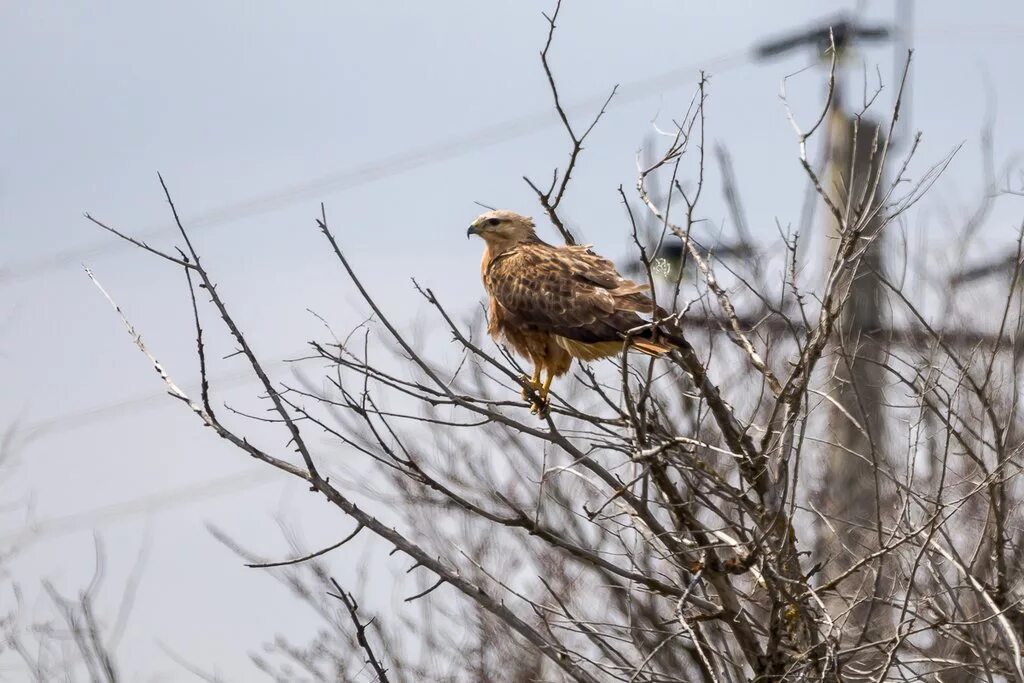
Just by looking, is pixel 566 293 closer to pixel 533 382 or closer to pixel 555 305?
pixel 555 305

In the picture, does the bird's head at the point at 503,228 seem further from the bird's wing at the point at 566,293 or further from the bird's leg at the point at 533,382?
the bird's leg at the point at 533,382

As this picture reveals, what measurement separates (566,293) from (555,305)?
100 millimetres

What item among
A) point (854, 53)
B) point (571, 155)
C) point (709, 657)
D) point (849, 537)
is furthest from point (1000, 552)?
point (854, 53)

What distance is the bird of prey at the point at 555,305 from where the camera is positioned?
19.4ft

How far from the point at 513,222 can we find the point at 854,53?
20.3ft

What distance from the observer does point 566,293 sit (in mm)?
6195

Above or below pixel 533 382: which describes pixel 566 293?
above

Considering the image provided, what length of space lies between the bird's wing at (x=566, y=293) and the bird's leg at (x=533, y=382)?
22cm

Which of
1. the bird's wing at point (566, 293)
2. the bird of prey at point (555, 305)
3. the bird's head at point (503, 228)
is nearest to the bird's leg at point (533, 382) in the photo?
the bird of prey at point (555, 305)

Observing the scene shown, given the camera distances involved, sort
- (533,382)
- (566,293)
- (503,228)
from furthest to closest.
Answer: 1. (503,228)
2. (566,293)
3. (533,382)

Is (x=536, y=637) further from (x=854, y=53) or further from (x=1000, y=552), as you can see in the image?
(x=854, y=53)

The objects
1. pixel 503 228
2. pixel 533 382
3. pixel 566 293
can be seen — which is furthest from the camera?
pixel 503 228

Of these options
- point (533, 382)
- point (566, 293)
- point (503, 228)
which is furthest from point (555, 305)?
point (503, 228)

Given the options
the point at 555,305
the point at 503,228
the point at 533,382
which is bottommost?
the point at 533,382
